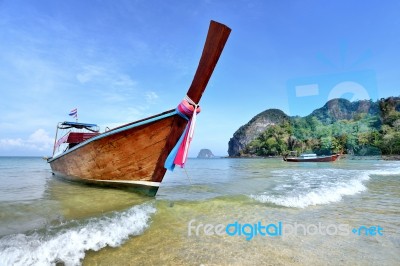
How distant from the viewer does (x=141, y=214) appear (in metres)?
4.95

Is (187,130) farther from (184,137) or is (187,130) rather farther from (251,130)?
(251,130)

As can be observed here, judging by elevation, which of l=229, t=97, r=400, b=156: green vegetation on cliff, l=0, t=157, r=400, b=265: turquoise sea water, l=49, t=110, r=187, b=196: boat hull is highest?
l=229, t=97, r=400, b=156: green vegetation on cliff

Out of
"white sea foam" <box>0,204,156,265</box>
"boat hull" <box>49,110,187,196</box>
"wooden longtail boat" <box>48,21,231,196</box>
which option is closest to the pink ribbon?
"wooden longtail boat" <box>48,21,231,196</box>

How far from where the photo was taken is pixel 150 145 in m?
6.66

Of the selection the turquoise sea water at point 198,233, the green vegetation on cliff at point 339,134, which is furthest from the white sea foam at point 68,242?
the green vegetation on cliff at point 339,134

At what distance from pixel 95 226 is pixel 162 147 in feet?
9.39

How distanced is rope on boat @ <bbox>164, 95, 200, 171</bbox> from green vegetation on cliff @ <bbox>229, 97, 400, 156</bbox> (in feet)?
240

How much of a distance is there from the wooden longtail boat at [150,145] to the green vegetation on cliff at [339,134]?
73222 millimetres

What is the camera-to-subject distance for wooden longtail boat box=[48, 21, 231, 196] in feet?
17.0

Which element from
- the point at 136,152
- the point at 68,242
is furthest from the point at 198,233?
the point at 136,152

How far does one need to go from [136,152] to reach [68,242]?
3.71 metres

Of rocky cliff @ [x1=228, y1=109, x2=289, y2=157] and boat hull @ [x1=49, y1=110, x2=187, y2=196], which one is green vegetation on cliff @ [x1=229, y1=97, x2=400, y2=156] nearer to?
rocky cliff @ [x1=228, y1=109, x2=289, y2=157]

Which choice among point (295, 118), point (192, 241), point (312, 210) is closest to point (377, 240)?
point (312, 210)

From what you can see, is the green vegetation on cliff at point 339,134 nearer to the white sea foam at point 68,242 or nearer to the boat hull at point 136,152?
the boat hull at point 136,152
